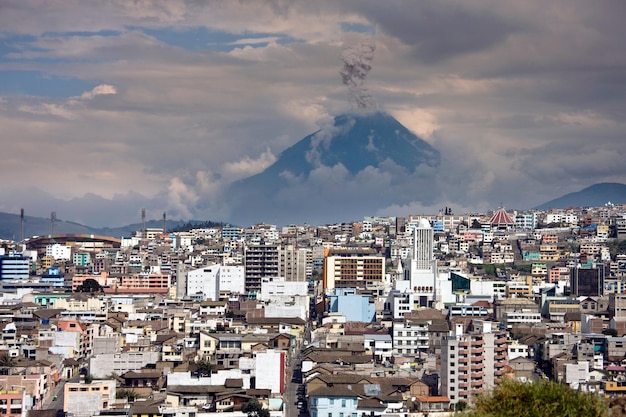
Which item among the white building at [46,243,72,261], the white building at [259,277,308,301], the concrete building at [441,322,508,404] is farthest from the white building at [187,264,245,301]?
the concrete building at [441,322,508,404]

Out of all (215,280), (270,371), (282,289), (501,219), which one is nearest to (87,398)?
(270,371)

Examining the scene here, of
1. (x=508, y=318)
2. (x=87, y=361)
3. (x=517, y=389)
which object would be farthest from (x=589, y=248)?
(x=517, y=389)

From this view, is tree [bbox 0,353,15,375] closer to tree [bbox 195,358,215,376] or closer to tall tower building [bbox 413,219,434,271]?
tree [bbox 195,358,215,376]

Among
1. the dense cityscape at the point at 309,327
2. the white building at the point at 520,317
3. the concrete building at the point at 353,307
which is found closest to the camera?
the dense cityscape at the point at 309,327

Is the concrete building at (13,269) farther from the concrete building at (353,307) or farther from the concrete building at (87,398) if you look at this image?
the concrete building at (87,398)

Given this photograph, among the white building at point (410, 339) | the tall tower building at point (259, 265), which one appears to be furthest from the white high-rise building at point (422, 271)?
the white building at point (410, 339)

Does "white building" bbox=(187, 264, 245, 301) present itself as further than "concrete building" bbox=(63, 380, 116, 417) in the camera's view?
Yes

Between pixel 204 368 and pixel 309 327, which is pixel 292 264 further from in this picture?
pixel 204 368
